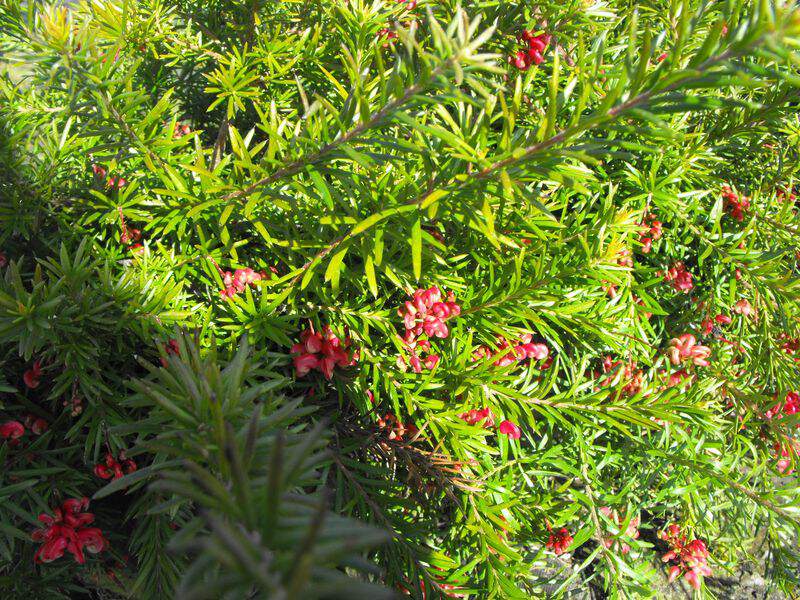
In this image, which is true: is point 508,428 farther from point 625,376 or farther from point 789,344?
point 789,344

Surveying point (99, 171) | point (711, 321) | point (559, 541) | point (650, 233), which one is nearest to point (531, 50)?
point (650, 233)

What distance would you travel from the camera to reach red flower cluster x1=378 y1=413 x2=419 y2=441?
1176 millimetres

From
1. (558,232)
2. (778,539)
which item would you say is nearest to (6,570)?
(558,232)

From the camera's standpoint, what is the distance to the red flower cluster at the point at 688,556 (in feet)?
4.67

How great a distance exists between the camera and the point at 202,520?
44 cm

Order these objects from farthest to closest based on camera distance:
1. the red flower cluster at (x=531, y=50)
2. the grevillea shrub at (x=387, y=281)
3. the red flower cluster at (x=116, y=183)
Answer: the red flower cluster at (x=531, y=50) → the red flower cluster at (x=116, y=183) → the grevillea shrub at (x=387, y=281)

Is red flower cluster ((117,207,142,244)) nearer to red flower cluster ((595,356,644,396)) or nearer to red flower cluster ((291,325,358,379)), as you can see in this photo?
red flower cluster ((291,325,358,379))

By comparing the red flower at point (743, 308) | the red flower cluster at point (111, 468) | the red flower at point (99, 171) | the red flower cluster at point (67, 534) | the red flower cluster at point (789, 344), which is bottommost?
the red flower cluster at point (789, 344)

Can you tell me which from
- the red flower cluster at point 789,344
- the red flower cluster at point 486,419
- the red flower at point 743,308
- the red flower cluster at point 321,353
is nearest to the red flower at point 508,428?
the red flower cluster at point 486,419

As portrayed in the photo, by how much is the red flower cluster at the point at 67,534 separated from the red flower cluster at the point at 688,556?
1.38 meters

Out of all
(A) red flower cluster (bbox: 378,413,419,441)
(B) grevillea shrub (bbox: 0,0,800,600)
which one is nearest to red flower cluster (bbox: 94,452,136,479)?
(B) grevillea shrub (bbox: 0,0,800,600)

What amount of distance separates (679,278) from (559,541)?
0.77 m

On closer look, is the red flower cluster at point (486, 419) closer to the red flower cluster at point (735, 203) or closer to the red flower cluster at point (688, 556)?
the red flower cluster at point (688, 556)

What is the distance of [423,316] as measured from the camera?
102cm
